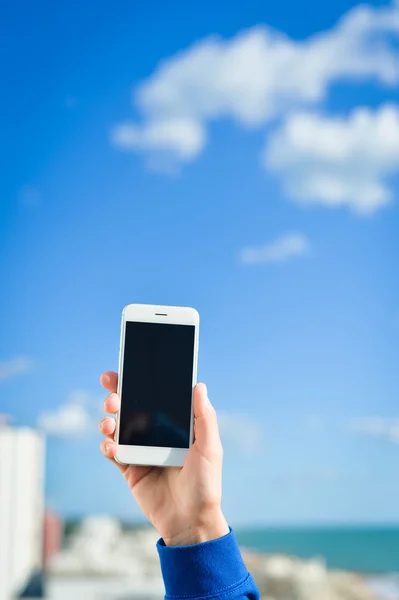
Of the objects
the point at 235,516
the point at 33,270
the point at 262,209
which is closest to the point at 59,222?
the point at 33,270

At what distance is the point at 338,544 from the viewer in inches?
664

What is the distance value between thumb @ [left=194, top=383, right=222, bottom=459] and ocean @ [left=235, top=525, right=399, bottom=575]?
15705mm

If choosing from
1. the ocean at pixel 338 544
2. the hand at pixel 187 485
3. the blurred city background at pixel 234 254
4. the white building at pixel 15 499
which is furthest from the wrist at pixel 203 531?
the ocean at pixel 338 544

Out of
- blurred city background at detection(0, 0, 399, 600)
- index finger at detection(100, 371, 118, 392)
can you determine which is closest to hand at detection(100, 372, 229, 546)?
index finger at detection(100, 371, 118, 392)

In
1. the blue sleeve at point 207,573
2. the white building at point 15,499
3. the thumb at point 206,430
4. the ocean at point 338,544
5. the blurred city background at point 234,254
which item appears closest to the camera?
the blue sleeve at point 207,573

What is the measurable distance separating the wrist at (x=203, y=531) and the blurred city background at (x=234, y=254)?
1038 cm

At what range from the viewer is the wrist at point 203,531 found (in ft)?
2.11

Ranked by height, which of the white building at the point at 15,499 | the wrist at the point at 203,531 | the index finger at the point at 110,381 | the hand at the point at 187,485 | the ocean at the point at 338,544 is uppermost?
the index finger at the point at 110,381

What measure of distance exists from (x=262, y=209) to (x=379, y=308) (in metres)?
3.85

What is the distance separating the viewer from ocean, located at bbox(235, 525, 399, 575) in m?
16.0

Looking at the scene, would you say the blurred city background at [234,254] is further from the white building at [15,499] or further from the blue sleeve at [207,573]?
the blue sleeve at [207,573]

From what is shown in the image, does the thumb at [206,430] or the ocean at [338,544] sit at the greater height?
the thumb at [206,430]

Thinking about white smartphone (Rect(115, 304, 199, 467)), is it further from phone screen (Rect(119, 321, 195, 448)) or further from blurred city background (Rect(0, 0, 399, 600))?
blurred city background (Rect(0, 0, 399, 600))

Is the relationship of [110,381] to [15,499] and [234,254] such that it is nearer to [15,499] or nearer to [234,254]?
[15,499]
